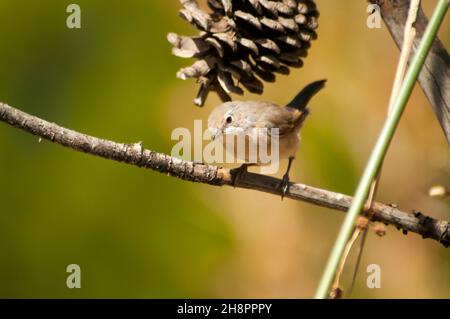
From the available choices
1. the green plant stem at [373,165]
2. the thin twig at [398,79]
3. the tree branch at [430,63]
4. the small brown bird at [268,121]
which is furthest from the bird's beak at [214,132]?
the green plant stem at [373,165]

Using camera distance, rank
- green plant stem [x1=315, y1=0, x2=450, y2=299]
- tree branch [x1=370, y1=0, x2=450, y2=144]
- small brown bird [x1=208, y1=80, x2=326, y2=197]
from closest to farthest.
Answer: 1. green plant stem [x1=315, y1=0, x2=450, y2=299]
2. tree branch [x1=370, y1=0, x2=450, y2=144]
3. small brown bird [x1=208, y1=80, x2=326, y2=197]

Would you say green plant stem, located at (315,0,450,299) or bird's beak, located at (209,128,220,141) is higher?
bird's beak, located at (209,128,220,141)

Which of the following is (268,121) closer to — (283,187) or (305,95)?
(305,95)

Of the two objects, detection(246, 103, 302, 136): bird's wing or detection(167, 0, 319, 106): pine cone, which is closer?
detection(167, 0, 319, 106): pine cone

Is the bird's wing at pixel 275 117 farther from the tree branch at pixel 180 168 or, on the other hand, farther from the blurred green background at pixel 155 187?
the tree branch at pixel 180 168

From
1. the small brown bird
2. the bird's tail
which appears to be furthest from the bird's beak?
the bird's tail

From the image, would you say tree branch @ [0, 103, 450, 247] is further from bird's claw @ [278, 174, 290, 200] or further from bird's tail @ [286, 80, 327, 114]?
bird's tail @ [286, 80, 327, 114]

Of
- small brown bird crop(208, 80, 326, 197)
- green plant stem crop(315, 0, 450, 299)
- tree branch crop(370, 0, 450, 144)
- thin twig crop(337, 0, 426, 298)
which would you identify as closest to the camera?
green plant stem crop(315, 0, 450, 299)
